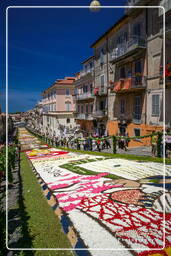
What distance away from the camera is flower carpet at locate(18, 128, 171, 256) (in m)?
3.63

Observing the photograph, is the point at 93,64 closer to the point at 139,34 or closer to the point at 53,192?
the point at 139,34

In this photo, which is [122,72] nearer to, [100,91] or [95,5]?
[100,91]

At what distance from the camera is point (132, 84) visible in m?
19.1

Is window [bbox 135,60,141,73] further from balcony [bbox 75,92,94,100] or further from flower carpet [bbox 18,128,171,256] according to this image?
flower carpet [bbox 18,128,171,256]

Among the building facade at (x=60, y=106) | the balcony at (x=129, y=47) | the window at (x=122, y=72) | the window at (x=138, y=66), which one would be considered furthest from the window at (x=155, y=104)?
the building facade at (x=60, y=106)

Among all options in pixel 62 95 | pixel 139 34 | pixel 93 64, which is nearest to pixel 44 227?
pixel 139 34

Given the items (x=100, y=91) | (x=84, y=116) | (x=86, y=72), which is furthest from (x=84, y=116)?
(x=86, y=72)

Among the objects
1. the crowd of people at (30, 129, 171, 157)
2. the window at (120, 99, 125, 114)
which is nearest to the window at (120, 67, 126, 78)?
the window at (120, 99, 125, 114)

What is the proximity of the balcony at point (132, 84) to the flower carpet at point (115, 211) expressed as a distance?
11493 mm

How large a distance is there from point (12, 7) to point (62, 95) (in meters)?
29.5

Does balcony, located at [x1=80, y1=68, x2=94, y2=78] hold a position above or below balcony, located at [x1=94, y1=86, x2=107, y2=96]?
above

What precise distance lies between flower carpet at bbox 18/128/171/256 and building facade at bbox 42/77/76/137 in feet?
69.5

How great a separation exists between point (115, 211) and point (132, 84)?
1682 centimetres

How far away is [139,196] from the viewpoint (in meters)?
5.82
